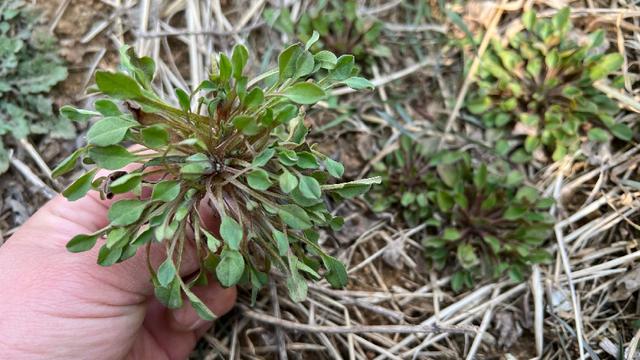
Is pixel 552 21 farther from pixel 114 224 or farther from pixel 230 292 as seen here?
pixel 114 224

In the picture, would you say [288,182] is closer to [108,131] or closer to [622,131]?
[108,131]

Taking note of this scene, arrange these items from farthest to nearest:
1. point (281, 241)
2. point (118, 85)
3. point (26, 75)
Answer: point (26, 75) → point (281, 241) → point (118, 85)

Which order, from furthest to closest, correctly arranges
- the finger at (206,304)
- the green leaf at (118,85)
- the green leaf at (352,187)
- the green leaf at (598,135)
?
1. the green leaf at (598,135)
2. the finger at (206,304)
3. the green leaf at (352,187)
4. the green leaf at (118,85)

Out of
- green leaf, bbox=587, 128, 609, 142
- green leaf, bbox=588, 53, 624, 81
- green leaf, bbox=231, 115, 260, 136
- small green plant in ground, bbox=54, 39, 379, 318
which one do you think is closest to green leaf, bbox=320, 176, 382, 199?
small green plant in ground, bbox=54, 39, 379, 318

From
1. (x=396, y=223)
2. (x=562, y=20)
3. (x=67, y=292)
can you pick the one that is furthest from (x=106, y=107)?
(x=562, y=20)

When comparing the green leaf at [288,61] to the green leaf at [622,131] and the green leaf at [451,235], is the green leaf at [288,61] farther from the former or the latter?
the green leaf at [622,131]

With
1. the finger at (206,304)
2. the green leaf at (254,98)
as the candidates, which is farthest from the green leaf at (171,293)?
the green leaf at (254,98)
